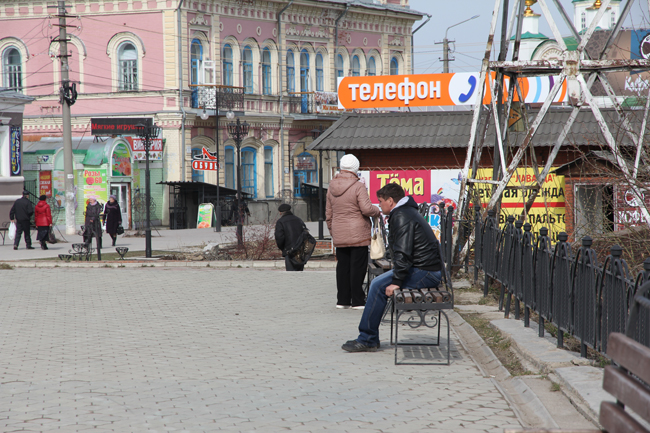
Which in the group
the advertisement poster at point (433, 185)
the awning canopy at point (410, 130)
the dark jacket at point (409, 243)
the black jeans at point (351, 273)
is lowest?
the black jeans at point (351, 273)

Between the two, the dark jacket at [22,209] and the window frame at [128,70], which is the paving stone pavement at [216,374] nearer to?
the dark jacket at [22,209]

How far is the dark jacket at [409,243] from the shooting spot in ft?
23.2

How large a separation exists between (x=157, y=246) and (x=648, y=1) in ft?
56.1

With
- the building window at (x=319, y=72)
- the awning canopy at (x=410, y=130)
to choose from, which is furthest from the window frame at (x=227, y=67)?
the awning canopy at (x=410, y=130)

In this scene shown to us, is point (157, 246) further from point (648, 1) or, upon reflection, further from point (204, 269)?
point (648, 1)

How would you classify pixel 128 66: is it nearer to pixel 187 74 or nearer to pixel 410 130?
pixel 187 74

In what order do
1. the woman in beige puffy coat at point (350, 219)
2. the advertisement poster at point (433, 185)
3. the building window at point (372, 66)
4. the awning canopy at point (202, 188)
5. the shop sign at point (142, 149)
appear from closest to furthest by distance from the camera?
the woman in beige puffy coat at point (350, 219) < the advertisement poster at point (433, 185) < the shop sign at point (142, 149) < the awning canopy at point (202, 188) < the building window at point (372, 66)

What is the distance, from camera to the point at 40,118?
38594mm

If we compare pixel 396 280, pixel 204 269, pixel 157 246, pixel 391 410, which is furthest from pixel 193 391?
pixel 157 246

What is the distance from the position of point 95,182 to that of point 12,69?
985cm

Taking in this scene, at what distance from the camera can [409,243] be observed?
7074 mm

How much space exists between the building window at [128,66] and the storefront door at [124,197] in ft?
19.7

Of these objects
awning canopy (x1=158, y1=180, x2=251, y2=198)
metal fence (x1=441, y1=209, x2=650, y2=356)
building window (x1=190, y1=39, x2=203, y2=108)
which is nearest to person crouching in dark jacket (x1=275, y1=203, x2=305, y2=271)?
metal fence (x1=441, y1=209, x2=650, y2=356)

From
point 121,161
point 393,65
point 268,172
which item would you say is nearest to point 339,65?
point 393,65
